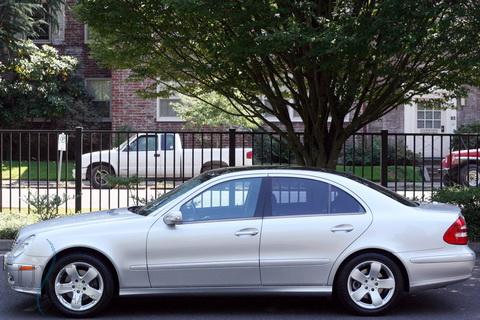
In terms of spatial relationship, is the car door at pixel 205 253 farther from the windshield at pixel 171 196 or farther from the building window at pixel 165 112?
the building window at pixel 165 112

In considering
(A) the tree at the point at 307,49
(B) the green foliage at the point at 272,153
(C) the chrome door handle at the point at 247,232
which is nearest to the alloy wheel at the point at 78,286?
(C) the chrome door handle at the point at 247,232

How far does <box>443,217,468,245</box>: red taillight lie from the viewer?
6.42 m

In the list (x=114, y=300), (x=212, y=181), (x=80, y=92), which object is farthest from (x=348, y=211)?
(x=80, y=92)

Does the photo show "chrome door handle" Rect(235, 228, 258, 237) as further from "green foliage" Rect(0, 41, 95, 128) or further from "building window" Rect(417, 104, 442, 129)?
"building window" Rect(417, 104, 442, 129)

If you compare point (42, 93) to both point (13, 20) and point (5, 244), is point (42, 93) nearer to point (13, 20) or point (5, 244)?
point (13, 20)

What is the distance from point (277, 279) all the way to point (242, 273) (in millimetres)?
330

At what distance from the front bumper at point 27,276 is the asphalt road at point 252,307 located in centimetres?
28

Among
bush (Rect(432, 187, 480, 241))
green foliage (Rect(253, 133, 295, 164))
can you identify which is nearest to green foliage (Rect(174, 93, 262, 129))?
green foliage (Rect(253, 133, 295, 164))

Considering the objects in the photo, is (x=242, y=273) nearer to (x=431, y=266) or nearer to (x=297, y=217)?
(x=297, y=217)

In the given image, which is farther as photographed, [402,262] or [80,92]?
[80,92]

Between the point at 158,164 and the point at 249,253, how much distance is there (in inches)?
549

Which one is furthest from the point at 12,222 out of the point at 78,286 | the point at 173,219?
the point at 173,219

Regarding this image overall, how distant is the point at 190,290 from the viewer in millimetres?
6320

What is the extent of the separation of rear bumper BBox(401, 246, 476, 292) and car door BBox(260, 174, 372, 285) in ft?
1.87
